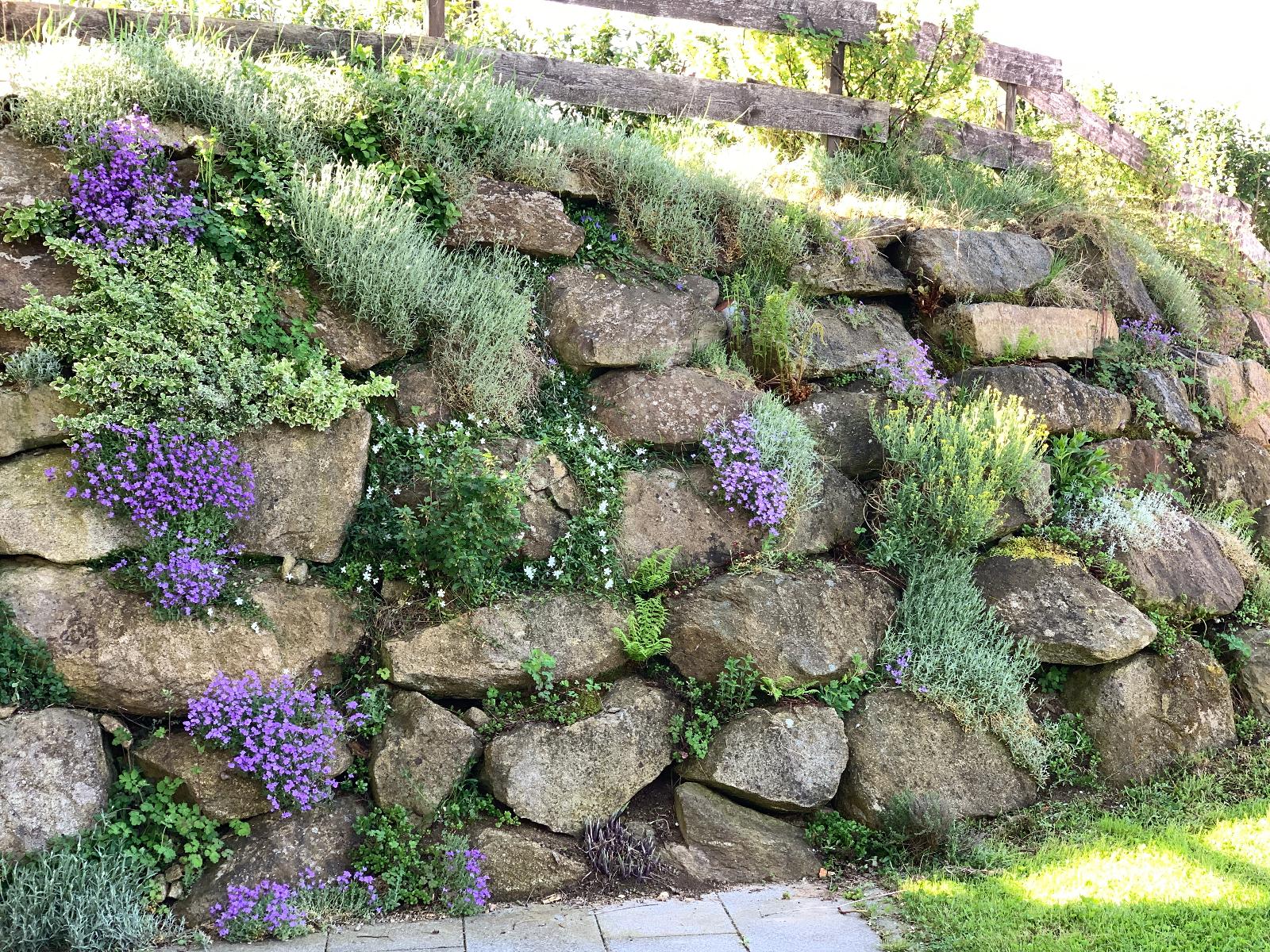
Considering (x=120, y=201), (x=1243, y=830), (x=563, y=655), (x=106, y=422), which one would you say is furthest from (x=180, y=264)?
(x=1243, y=830)

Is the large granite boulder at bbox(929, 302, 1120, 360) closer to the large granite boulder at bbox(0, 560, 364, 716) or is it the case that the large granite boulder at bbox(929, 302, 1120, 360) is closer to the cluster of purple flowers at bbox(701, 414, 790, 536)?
the cluster of purple flowers at bbox(701, 414, 790, 536)

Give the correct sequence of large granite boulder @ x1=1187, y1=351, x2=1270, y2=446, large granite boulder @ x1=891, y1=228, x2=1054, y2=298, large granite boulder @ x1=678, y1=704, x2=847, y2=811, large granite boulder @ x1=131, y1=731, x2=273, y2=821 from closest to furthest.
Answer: large granite boulder @ x1=131, y1=731, x2=273, y2=821 → large granite boulder @ x1=678, y1=704, x2=847, y2=811 → large granite boulder @ x1=891, y1=228, x2=1054, y2=298 → large granite boulder @ x1=1187, y1=351, x2=1270, y2=446

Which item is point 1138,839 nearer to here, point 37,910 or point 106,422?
point 37,910

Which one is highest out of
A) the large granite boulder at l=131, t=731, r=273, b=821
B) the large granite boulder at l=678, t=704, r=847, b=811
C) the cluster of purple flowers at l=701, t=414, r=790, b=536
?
the cluster of purple flowers at l=701, t=414, r=790, b=536

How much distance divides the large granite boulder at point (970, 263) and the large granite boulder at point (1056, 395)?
0.68 meters

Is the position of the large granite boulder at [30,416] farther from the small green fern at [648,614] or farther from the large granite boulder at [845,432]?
the large granite boulder at [845,432]

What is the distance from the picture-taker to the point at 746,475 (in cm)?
569

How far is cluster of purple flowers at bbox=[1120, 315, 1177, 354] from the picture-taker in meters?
7.82

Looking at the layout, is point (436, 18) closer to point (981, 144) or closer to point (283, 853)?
point (981, 144)

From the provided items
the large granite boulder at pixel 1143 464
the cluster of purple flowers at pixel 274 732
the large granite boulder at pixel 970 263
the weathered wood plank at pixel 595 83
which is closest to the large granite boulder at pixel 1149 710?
the large granite boulder at pixel 1143 464

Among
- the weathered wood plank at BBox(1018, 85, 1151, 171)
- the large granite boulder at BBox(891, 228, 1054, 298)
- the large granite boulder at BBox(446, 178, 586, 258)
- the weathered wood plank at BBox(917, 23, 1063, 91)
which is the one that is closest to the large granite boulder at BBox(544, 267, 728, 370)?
the large granite boulder at BBox(446, 178, 586, 258)

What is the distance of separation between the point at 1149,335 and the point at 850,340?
2.86 m

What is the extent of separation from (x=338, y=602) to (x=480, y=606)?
71 centimetres

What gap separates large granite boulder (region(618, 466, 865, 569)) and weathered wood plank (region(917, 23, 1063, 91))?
5.44 m
